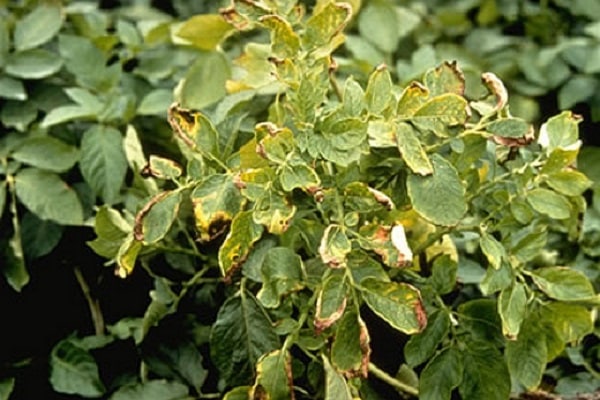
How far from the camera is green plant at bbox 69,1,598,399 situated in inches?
39.3

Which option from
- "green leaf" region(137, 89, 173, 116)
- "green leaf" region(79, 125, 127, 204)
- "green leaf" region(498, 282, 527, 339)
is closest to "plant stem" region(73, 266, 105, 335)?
"green leaf" region(79, 125, 127, 204)

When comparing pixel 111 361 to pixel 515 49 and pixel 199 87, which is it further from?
pixel 515 49

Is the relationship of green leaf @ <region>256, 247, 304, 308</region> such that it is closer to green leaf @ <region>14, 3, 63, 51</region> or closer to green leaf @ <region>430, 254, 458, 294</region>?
green leaf @ <region>430, 254, 458, 294</region>

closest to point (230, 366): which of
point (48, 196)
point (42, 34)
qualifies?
point (48, 196)

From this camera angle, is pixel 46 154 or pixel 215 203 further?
pixel 46 154

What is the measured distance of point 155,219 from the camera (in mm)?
1029

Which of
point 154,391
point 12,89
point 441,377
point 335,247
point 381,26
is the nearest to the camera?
point 335,247

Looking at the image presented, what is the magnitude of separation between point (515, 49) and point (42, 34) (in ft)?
2.71

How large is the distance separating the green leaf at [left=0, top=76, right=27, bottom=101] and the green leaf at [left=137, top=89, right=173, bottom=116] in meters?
0.16

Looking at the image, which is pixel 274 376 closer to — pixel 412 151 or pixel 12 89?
pixel 412 151

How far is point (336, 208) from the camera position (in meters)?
1.03

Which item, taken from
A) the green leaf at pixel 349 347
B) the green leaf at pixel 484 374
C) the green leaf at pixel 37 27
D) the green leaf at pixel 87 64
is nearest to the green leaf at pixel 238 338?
the green leaf at pixel 349 347

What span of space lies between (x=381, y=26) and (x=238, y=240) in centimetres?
67

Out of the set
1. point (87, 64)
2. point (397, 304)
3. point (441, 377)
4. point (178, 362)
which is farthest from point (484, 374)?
point (87, 64)
